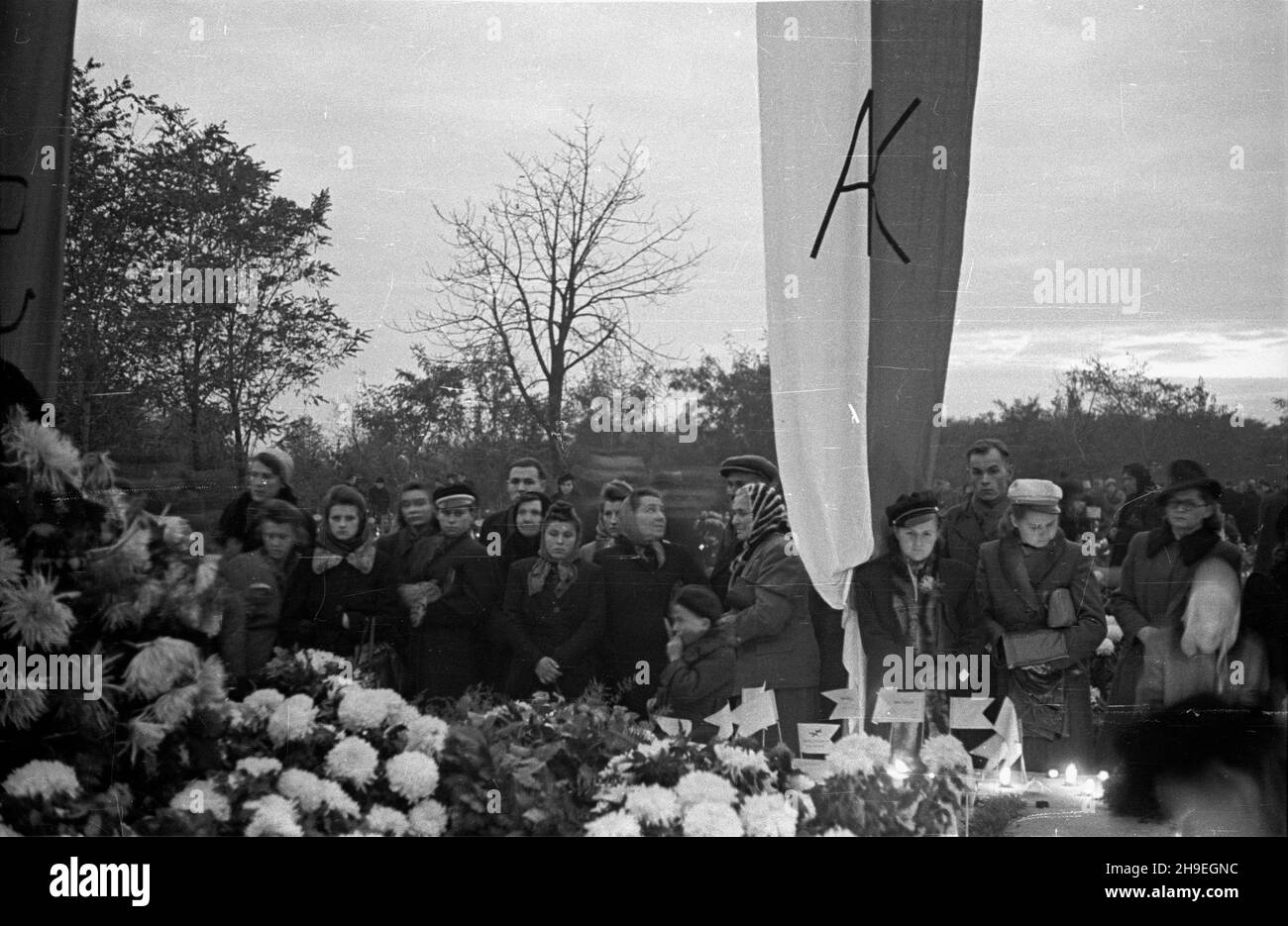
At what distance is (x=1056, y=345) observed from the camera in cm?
476

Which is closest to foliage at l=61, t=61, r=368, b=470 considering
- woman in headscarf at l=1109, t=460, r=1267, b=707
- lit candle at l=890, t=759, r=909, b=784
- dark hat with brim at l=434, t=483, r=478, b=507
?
dark hat with brim at l=434, t=483, r=478, b=507

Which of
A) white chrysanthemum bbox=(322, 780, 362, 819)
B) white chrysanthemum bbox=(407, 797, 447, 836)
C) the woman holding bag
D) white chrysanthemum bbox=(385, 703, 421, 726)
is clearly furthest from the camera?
the woman holding bag

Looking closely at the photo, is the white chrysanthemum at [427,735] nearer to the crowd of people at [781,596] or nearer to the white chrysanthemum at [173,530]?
the crowd of people at [781,596]

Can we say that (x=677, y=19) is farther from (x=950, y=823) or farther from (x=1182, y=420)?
(x=950, y=823)

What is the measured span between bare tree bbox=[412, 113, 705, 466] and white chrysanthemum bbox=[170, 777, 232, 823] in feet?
5.53

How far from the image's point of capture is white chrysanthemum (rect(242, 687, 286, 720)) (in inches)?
179

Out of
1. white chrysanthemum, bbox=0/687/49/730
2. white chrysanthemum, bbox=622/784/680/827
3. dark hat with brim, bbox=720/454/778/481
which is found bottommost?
white chrysanthemum, bbox=622/784/680/827

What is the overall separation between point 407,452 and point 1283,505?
326 centimetres

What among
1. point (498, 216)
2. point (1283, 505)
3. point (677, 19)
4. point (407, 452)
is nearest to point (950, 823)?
point (1283, 505)

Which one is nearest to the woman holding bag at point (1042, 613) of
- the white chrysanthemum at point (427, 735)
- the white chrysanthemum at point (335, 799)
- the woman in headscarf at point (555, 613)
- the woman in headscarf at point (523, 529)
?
the woman in headscarf at point (555, 613)

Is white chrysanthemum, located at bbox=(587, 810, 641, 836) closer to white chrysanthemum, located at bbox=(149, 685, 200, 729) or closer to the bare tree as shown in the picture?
the bare tree

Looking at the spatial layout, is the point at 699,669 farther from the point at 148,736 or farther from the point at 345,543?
the point at 148,736

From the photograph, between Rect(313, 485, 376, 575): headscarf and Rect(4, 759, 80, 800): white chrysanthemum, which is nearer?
Rect(4, 759, 80, 800): white chrysanthemum

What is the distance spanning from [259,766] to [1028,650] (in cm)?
280
